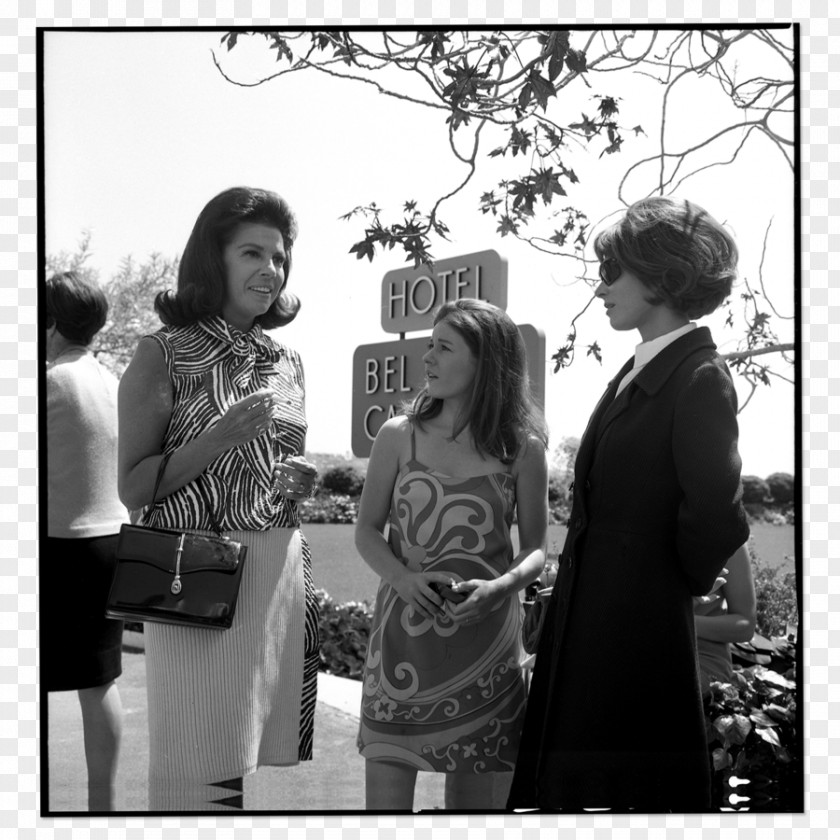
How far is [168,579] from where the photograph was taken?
267cm

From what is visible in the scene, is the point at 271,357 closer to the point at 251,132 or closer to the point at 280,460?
the point at 280,460

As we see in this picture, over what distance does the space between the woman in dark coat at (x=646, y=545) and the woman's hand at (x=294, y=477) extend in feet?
2.31

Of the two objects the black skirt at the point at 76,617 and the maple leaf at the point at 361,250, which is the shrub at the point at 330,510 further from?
the maple leaf at the point at 361,250

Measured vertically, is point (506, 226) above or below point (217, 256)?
above

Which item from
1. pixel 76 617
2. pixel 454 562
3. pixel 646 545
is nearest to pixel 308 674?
pixel 454 562

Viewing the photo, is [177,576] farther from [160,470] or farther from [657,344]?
[657,344]

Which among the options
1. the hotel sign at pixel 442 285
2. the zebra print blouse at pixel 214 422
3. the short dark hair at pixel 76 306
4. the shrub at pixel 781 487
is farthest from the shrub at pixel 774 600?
the short dark hair at pixel 76 306

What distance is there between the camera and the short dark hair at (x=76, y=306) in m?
2.97

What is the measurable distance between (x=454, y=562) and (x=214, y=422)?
2.40 ft

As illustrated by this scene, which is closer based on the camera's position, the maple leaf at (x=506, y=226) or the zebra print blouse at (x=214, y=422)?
the zebra print blouse at (x=214, y=422)

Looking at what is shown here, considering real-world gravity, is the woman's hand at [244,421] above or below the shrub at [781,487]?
above

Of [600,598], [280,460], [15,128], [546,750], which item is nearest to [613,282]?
[600,598]

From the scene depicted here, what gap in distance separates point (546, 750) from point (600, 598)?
0.42m

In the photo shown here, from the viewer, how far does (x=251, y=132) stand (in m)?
3.02
